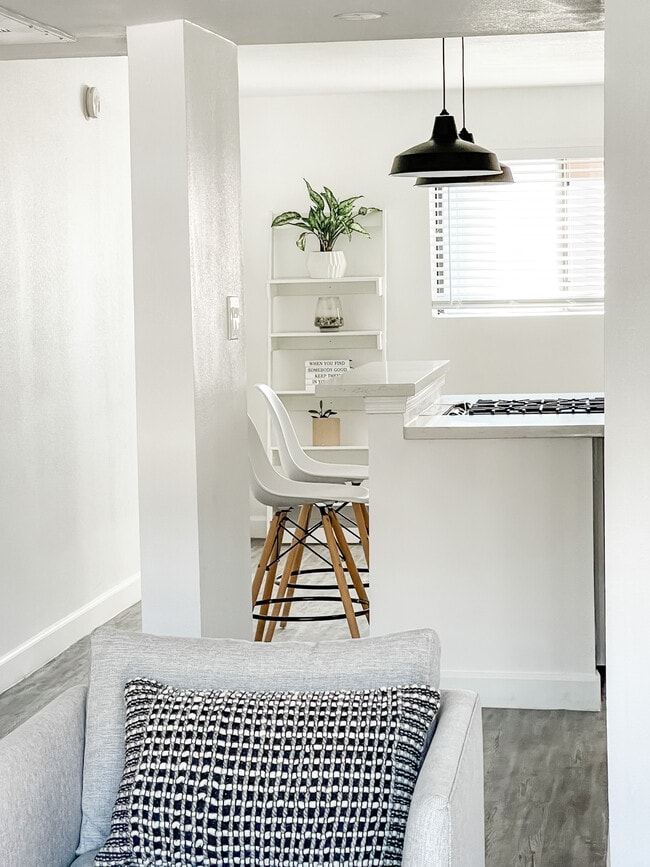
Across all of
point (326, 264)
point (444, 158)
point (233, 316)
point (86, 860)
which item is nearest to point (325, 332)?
point (326, 264)

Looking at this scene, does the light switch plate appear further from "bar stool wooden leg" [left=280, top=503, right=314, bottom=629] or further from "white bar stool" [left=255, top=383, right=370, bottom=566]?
"white bar stool" [left=255, top=383, right=370, bottom=566]

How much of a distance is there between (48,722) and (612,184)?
154cm

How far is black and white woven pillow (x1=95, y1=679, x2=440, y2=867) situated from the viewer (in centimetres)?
175

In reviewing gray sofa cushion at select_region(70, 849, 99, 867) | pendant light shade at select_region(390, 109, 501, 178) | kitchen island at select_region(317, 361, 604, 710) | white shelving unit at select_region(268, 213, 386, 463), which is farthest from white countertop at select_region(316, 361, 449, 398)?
white shelving unit at select_region(268, 213, 386, 463)

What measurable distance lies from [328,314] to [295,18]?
389 cm

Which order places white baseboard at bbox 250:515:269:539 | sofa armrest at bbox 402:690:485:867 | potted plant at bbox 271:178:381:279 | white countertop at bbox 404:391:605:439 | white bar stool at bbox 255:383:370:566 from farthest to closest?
white baseboard at bbox 250:515:269:539
potted plant at bbox 271:178:381:279
white bar stool at bbox 255:383:370:566
white countertop at bbox 404:391:605:439
sofa armrest at bbox 402:690:485:867

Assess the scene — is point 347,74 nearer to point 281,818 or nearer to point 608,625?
point 608,625

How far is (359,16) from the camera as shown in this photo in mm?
3232

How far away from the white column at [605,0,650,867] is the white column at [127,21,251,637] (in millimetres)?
1357

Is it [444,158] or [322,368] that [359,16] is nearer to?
[444,158]

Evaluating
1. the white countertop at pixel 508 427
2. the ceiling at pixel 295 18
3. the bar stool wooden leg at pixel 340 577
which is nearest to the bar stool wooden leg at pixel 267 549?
the bar stool wooden leg at pixel 340 577

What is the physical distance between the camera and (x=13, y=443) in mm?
4453

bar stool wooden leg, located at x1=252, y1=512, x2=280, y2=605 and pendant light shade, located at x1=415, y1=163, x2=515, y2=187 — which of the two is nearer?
bar stool wooden leg, located at x1=252, y1=512, x2=280, y2=605

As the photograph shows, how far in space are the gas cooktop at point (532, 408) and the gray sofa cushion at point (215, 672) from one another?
2449 mm
